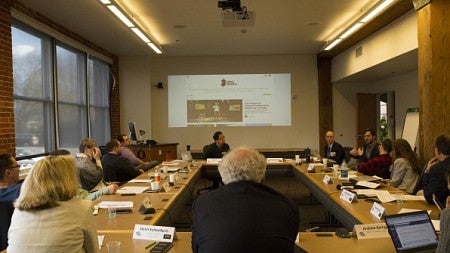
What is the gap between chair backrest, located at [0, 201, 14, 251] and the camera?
8.26 feet

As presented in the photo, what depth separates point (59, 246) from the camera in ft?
5.69

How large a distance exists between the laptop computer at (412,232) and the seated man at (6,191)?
91.4 inches

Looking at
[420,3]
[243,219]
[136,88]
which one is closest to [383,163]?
[420,3]

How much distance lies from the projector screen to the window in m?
2.31

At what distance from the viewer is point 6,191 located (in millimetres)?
2680

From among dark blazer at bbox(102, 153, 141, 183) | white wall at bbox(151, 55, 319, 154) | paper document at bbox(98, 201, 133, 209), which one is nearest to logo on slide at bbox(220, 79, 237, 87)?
white wall at bbox(151, 55, 319, 154)

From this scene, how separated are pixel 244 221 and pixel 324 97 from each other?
28.5 ft

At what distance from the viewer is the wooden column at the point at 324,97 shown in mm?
9781

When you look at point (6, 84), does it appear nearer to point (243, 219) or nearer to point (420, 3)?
point (243, 219)

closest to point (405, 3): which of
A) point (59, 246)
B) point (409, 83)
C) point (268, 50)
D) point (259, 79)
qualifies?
point (409, 83)

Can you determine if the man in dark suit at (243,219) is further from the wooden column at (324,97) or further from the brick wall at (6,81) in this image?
the wooden column at (324,97)

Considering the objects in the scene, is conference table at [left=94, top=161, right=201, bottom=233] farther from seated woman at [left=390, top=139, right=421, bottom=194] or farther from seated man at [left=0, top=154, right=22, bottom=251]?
seated woman at [left=390, top=139, right=421, bottom=194]

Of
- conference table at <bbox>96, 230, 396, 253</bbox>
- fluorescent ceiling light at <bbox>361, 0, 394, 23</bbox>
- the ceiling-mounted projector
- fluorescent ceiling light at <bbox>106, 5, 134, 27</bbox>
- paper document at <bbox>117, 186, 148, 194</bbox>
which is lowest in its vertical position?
conference table at <bbox>96, 230, 396, 253</bbox>

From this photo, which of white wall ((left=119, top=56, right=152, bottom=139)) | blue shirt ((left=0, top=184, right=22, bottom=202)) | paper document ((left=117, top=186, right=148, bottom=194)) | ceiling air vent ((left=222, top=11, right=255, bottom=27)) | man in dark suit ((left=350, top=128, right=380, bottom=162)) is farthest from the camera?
white wall ((left=119, top=56, right=152, bottom=139))
